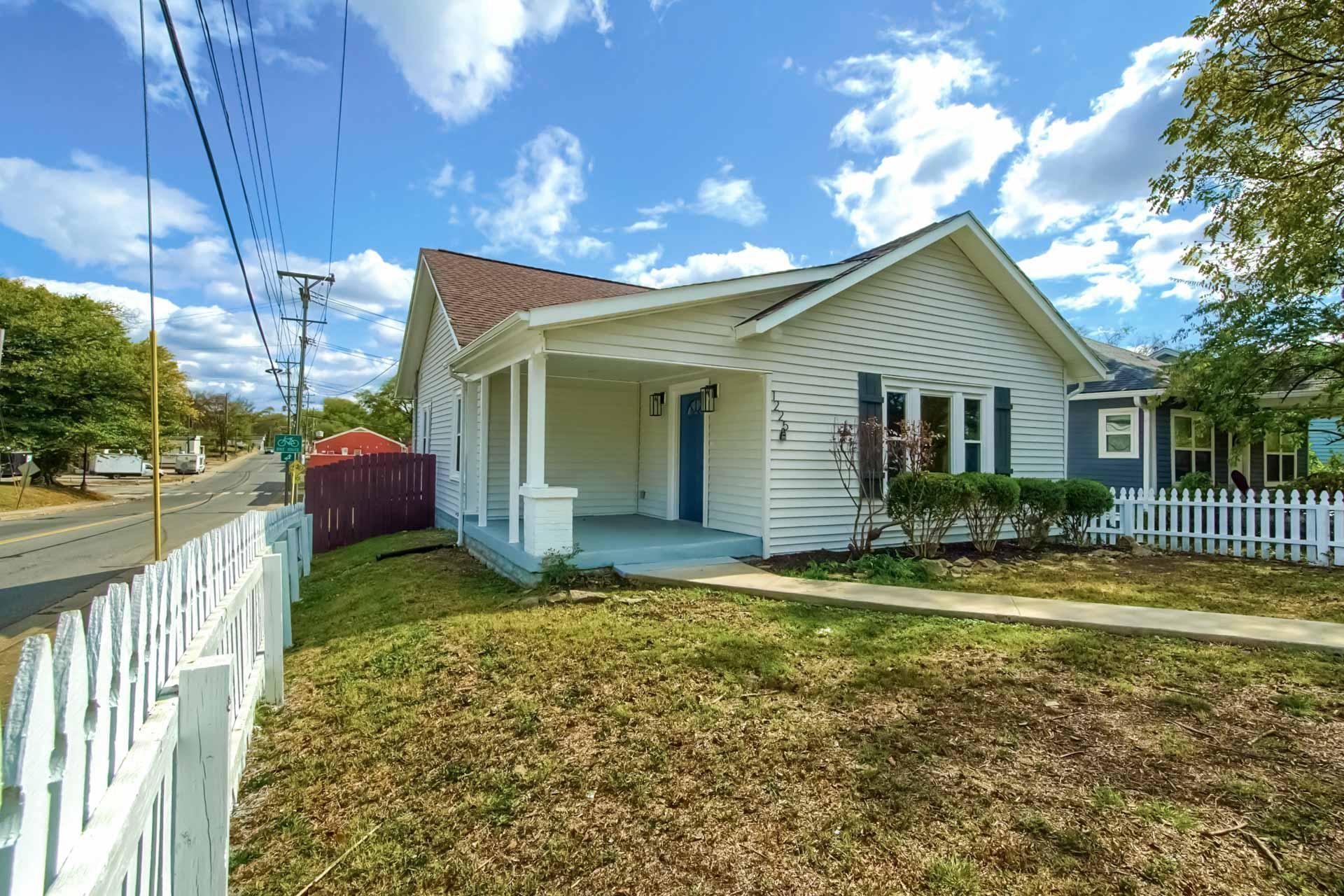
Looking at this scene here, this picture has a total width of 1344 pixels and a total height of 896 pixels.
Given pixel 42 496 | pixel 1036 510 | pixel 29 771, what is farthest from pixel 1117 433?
pixel 42 496

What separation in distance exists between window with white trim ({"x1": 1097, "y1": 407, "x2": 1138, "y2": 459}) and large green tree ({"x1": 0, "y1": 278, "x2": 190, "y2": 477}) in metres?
36.0

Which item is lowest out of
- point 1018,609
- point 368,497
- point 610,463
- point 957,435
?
point 1018,609

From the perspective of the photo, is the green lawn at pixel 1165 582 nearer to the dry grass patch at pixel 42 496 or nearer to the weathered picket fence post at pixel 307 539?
the weathered picket fence post at pixel 307 539

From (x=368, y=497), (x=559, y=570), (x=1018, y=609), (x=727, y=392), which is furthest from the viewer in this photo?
(x=368, y=497)

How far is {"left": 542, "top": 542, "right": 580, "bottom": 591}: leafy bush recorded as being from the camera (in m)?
6.26

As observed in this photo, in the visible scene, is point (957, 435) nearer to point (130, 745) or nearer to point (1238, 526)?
point (1238, 526)

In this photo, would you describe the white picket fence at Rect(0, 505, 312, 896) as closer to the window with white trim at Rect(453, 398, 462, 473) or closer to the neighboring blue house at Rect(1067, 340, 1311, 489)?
the window with white trim at Rect(453, 398, 462, 473)

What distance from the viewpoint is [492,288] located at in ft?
38.3

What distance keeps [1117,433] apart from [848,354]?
9.33 metres

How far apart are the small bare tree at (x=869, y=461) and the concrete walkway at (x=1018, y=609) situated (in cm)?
194

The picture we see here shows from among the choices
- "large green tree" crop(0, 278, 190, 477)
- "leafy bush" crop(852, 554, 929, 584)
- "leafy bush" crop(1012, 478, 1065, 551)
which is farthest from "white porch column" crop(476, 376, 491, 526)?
"large green tree" crop(0, 278, 190, 477)

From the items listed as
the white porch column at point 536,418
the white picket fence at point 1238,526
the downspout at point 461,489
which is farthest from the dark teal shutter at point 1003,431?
the downspout at point 461,489

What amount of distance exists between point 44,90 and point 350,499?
7064mm

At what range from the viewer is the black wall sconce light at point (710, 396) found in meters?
8.95
